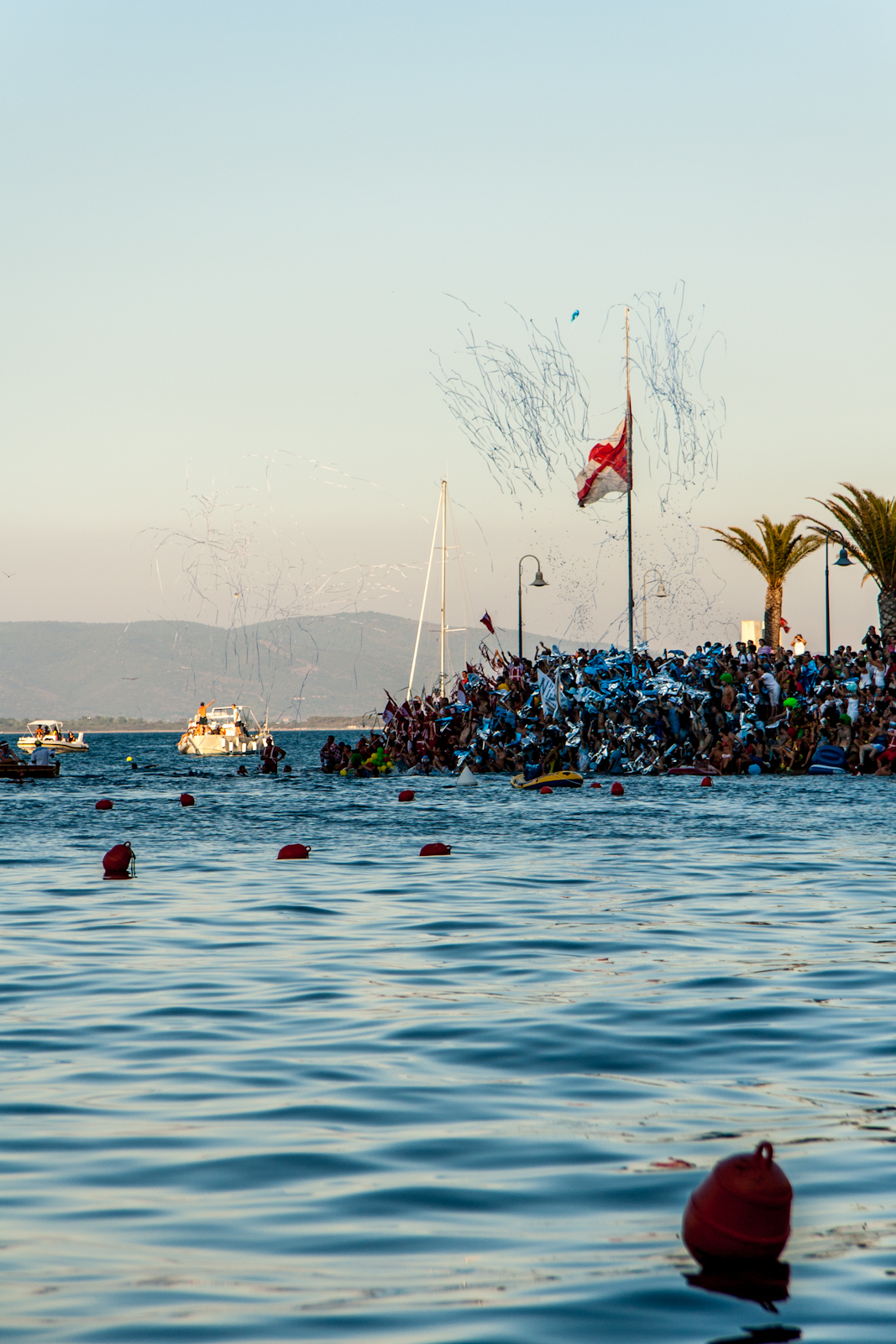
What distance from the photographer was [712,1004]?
29.1 feet

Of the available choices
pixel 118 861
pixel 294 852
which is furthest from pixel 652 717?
pixel 118 861

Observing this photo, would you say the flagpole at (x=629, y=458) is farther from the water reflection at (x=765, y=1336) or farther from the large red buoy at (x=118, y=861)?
the water reflection at (x=765, y=1336)

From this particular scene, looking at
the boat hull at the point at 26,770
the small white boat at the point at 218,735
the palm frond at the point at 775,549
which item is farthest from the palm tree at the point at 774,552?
the small white boat at the point at 218,735

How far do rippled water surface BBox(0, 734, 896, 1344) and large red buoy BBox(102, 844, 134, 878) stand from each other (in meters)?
0.62

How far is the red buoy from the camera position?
63.5ft

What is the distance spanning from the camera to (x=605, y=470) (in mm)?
47438

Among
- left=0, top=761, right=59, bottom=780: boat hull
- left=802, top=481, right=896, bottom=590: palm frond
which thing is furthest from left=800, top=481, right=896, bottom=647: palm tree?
left=0, top=761, right=59, bottom=780: boat hull

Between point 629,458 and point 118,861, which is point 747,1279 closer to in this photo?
point 118,861

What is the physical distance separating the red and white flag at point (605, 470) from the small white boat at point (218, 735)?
3149 inches

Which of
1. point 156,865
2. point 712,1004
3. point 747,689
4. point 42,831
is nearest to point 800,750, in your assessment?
point 747,689

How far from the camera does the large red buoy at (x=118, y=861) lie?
16578mm

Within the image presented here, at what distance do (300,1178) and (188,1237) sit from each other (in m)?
0.74

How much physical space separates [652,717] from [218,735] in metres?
90.6

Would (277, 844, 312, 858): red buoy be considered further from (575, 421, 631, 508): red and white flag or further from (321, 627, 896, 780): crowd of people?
(575, 421, 631, 508): red and white flag
